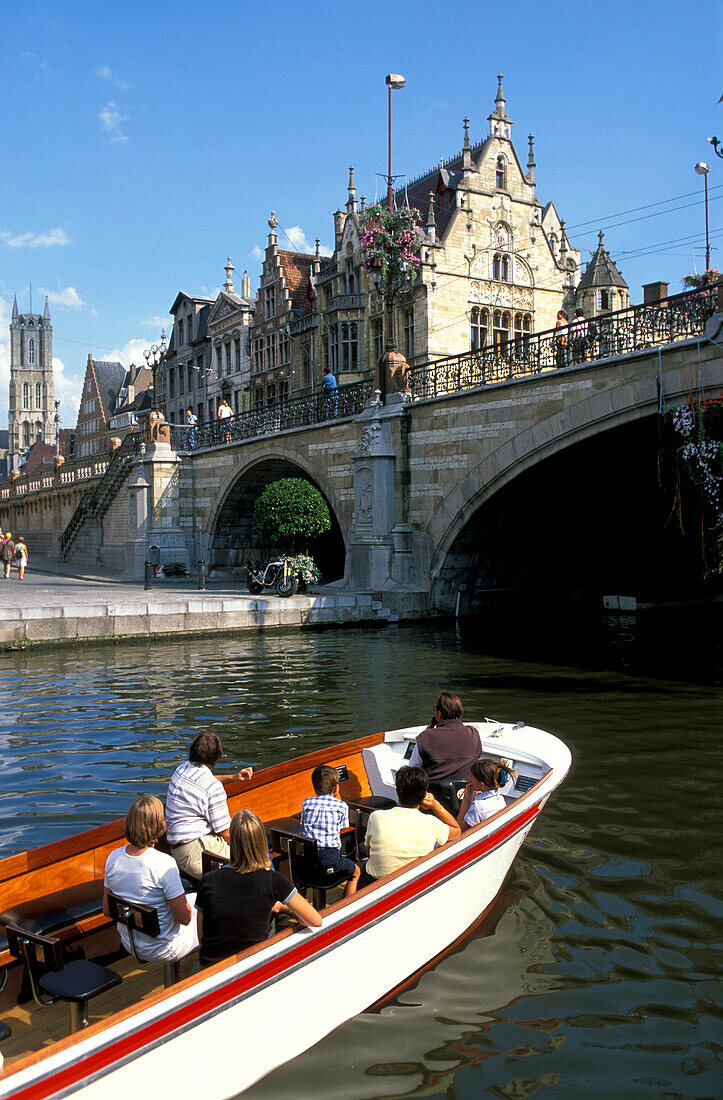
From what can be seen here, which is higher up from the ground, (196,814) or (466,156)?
(466,156)

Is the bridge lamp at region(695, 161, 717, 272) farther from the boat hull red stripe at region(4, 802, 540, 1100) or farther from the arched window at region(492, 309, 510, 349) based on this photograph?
the boat hull red stripe at region(4, 802, 540, 1100)

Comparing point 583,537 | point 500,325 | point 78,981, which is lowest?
point 78,981

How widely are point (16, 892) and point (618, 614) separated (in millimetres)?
18676

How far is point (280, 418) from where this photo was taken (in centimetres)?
2556

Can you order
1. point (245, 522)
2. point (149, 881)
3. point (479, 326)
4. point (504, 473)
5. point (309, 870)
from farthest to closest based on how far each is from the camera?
point (245, 522) → point (479, 326) → point (504, 473) → point (309, 870) → point (149, 881)

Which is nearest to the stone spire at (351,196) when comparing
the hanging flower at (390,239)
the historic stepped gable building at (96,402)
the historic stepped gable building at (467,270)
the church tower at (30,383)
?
the historic stepped gable building at (467,270)

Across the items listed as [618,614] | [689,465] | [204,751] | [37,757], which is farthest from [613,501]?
[204,751]

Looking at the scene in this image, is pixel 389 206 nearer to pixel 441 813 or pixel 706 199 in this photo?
pixel 706 199

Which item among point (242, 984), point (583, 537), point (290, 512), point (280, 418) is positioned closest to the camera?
point (242, 984)

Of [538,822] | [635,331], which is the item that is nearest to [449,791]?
[538,822]

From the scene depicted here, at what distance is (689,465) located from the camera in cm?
1298

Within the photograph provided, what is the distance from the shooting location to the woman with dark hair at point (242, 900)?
3.75 metres

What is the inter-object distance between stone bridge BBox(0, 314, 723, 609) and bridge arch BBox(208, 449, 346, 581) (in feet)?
0.43

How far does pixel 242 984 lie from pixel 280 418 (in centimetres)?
2279
